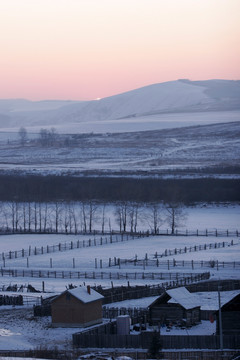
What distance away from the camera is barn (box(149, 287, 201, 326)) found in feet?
70.3

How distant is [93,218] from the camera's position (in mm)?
45219

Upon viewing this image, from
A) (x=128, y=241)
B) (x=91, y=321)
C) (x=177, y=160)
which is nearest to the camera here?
(x=91, y=321)

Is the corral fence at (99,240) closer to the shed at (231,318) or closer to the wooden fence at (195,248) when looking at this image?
the wooden fence at (195,248)

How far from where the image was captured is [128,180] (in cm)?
6088

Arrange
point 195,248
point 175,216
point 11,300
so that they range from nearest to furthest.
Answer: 1. point 11,300
2. point 195,248
3. point 175,216

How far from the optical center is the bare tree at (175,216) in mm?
41397

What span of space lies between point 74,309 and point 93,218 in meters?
23.6

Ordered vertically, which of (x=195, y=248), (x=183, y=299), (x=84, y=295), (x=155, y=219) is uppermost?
(x=84, y=295)

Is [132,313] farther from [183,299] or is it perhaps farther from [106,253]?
[106,253]

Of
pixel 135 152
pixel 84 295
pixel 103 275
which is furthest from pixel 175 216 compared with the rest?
pixel 135 152

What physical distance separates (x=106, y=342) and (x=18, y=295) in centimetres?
630

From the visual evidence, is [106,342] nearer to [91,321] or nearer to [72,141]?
[91,321]

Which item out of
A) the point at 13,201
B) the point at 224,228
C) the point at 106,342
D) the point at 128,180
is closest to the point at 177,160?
the point at 128,180

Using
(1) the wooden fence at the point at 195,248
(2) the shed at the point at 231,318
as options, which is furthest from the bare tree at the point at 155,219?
(2) the shed at the point at 231,318
